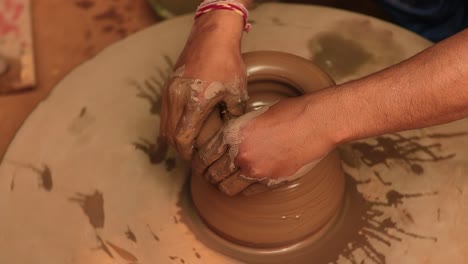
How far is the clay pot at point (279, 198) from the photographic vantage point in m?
1.17

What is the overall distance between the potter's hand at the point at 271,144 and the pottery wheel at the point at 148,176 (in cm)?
22

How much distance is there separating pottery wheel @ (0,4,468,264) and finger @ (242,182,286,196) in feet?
0.54

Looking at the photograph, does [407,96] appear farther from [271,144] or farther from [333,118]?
[271,144]

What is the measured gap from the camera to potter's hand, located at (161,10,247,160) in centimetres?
114

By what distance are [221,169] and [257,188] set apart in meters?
0.08

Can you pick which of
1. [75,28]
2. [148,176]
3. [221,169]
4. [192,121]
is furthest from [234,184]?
[75,28]

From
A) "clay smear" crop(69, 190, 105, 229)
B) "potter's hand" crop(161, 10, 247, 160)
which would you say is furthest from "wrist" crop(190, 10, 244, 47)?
"clay smear" crop(69, 190, 105, 229)

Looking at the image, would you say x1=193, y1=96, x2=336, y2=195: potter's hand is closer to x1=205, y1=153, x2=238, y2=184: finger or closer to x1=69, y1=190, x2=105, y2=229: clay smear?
x1=205, y1=153, x2=238, y2=184: finger

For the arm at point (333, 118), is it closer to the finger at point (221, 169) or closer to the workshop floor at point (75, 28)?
the finger at point (221, 169)

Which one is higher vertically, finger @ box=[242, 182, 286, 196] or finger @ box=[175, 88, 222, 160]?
finger @ box=[175, 88, 222, 160]

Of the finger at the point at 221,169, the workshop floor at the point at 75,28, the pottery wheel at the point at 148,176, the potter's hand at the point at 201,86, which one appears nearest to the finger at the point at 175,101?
the potter's hand at the point at 201,86

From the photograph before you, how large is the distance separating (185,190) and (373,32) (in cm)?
67

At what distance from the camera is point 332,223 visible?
1265 mm

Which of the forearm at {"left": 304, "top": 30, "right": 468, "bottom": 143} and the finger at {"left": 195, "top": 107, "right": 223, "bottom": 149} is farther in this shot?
the finger at {"left": 195, "top": 107, "right": 223, "bottom": 149}
